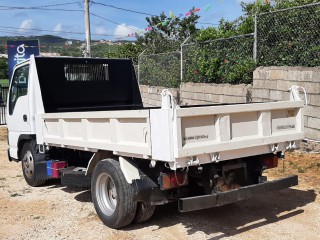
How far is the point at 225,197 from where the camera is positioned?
495 cm

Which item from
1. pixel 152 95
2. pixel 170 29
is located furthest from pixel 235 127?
pixel 170 29

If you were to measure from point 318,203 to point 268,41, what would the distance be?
5.17 meters

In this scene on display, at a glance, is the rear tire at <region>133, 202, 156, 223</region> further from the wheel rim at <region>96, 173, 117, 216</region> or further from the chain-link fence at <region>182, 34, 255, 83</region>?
the chain-link fence at <region>182, 34, 255, 83</region>

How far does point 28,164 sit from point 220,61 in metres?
6.37

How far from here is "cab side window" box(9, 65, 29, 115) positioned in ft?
25.9

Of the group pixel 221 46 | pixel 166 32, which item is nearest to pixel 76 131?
pixel 221 46

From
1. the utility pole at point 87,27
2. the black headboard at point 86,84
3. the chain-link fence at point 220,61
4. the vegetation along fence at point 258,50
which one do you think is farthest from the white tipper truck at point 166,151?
the utility pole at point 87,27

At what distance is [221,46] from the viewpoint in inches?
484

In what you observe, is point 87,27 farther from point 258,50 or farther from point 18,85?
point 18,85

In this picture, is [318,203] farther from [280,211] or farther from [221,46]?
[221,46]

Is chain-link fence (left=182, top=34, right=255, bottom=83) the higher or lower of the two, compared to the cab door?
higher

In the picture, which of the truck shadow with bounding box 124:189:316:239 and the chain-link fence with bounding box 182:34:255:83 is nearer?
the truck shadow with bounding box 124:189:316:239

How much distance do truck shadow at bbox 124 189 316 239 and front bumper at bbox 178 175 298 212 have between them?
531 mm

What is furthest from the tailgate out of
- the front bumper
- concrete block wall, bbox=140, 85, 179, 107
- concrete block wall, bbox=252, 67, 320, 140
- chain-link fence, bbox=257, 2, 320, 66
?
concrete block wall, bbox=140, 85, 179, 107
